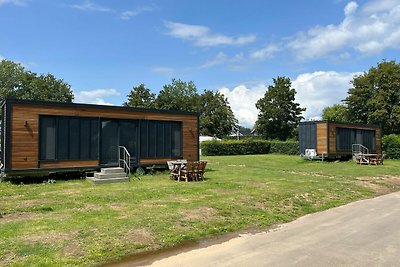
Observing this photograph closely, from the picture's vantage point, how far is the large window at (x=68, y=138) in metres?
14.0

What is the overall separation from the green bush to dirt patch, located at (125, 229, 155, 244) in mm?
31974

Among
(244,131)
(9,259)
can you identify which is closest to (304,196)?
(9,259)

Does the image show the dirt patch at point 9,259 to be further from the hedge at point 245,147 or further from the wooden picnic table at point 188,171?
the hedge at point 245,147

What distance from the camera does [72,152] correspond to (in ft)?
48.0

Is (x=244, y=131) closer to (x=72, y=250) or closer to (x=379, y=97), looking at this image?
(x=379, y=97)

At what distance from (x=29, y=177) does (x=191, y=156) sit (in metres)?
7.76

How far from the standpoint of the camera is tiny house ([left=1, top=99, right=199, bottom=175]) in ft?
43.9

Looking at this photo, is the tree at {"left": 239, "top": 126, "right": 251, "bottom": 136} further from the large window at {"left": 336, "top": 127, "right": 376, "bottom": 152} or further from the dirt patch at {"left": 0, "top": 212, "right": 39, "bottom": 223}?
the dirt patch at {"left": 0, "top": 212, "right": 39, "bottom": 223}

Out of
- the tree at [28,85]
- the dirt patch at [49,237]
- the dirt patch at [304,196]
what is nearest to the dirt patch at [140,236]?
the dirt patch at [49,237]

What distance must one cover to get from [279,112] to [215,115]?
1624 centimetres

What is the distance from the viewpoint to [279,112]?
5356cm

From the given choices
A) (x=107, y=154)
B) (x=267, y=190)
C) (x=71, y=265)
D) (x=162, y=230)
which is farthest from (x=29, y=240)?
(x=107, y=154)

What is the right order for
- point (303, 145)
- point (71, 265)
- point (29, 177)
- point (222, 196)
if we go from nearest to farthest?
1. point (71, 265)
2. point (222, 196)
3. point (29, 177)
4. point (303, 145)

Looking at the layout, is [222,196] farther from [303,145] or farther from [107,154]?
[303,145]
